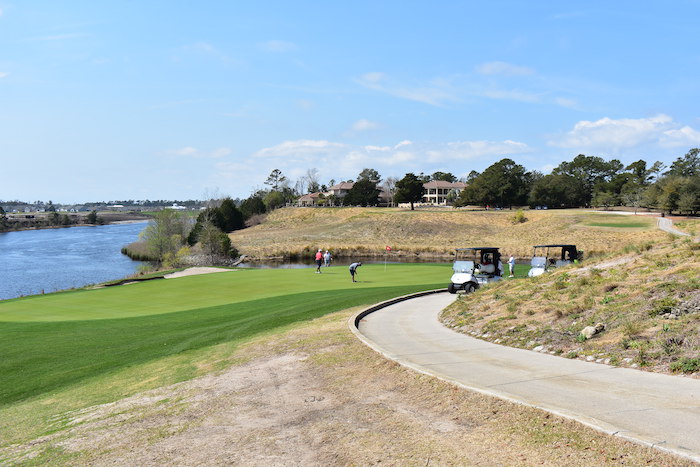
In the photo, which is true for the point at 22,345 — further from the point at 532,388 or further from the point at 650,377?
the point at 650,377

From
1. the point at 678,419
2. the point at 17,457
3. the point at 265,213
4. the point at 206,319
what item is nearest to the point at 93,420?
the point at 17,457

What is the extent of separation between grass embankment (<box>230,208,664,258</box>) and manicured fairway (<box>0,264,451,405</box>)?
33859mm

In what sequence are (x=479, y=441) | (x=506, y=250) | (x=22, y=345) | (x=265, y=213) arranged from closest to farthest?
(x=479, y=441), (x=22, y=345), (x=506, y=250), (x=265, y=213)

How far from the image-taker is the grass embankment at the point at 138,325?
1417cm

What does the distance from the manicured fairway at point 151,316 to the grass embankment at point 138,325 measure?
0.04m

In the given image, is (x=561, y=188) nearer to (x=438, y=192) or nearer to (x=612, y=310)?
(x=438, y=192)

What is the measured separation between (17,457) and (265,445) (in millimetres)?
4897

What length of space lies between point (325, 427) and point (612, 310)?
8.93m

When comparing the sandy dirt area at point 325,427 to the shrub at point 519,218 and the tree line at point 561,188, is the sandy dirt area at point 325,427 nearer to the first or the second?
the shrub at point 519,218

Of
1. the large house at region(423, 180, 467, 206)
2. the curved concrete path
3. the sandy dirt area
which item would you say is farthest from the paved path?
the large house at region(423, 180, 467, 206)

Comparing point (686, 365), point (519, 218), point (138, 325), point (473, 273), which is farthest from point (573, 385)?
point (519, 218)

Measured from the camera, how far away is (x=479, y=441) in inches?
286

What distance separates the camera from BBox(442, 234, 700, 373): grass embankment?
36.2ft

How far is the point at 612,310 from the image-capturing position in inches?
544
